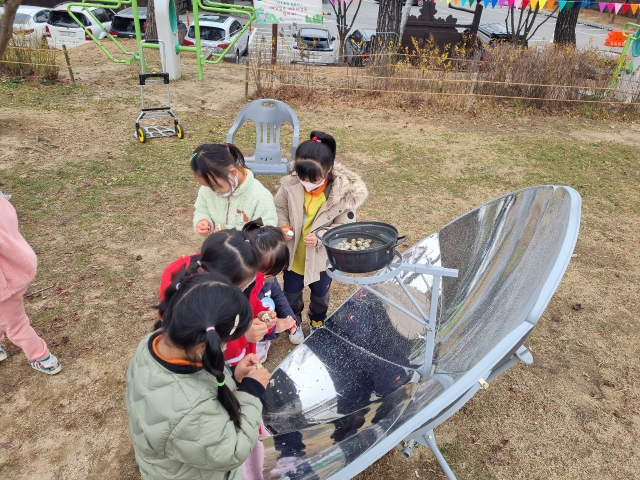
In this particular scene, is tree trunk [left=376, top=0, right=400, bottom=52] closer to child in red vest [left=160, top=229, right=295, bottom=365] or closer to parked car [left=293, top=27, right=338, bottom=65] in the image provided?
parked car [left=293, top=27, right=338, bottom=65]

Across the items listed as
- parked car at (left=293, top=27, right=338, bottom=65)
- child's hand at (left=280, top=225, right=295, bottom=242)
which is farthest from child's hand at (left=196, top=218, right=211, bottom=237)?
parked car at (left=293, top=27, right=338, bottom=65)

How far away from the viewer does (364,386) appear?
2721 millimetres

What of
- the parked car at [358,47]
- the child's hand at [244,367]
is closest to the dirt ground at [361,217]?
the child's hand at [244,367]

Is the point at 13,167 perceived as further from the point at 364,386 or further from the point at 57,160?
the point at 364,386

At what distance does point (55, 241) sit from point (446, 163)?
17.9 feet

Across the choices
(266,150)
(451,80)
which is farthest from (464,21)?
(266,150)

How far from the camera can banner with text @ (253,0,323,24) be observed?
31.7 ft

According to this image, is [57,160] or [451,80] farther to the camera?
[451,80]

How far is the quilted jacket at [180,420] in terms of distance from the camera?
1581 millimetres

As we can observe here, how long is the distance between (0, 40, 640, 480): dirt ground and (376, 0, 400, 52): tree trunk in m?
3.55

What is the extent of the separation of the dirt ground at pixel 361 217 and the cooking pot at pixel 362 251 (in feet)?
5.15

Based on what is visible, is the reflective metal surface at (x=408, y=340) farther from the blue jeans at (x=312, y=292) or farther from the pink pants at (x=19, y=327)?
the pink pants at (x=19, y=327)

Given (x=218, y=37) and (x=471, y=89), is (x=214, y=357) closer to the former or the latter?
(x=471, y=89)

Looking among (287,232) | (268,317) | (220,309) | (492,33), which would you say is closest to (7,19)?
(287,232)
